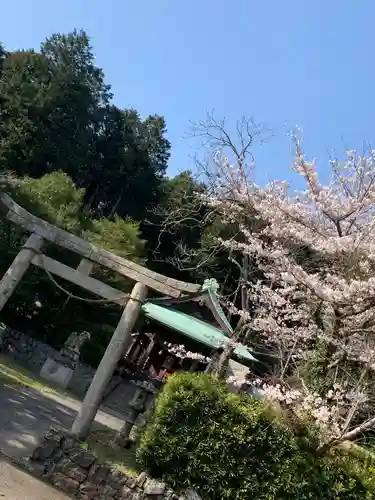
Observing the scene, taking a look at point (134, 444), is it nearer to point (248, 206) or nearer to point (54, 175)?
point (248, 206)

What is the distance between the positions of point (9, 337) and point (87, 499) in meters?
11.0

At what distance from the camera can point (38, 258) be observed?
8.45 m

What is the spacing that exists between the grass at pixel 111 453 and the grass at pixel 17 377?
8.70 ft

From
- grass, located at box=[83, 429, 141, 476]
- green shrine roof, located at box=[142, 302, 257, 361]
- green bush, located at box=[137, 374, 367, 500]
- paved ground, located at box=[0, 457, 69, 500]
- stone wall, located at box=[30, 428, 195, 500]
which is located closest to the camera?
paved ground, located at box=[0, 457, 69, 500]

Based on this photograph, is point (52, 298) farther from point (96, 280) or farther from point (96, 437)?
point (96, 280)

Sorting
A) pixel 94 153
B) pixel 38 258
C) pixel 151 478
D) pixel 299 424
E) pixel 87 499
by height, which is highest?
pixel 94 153

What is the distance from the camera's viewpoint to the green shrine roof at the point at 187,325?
742 inches

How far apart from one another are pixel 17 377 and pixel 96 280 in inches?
223

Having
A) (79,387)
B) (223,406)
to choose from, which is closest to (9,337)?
(79,387)

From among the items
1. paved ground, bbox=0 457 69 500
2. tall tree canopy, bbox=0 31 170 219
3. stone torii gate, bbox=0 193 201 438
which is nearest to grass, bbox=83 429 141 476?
paved ground, bbox=0 457 69 500

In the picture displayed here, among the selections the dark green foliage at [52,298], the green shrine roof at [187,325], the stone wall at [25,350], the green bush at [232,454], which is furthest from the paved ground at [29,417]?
the green shrine roof at [187,325]

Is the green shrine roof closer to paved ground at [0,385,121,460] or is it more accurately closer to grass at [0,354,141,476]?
grass at [0,354,141,476]

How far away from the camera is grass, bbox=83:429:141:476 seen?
7144 millimetres

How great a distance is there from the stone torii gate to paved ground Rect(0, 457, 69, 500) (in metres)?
1.83
